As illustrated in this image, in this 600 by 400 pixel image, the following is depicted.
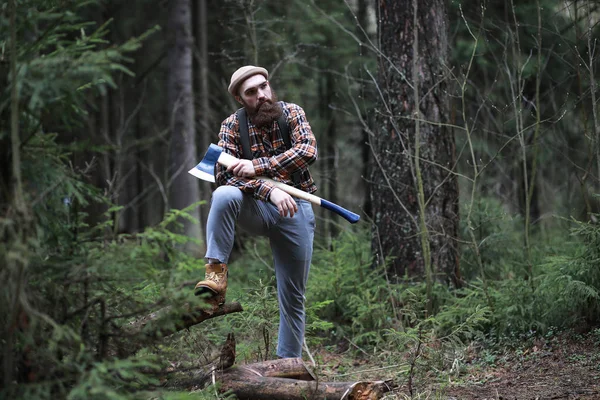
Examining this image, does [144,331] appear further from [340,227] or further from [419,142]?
[340,227]

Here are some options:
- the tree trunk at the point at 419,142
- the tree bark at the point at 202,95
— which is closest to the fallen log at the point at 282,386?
the tree trunk at the point at 419,142

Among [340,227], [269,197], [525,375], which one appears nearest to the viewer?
[269,197]

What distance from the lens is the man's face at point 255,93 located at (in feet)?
16.8

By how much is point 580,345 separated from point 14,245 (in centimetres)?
496

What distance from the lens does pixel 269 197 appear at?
4.88 metres

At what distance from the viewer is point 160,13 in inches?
733

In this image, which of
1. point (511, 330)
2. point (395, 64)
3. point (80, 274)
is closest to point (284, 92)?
point (395, 64)

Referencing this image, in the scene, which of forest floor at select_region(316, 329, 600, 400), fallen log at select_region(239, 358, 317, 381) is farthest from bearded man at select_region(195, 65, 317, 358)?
forest floor at select_region(316, 329, 600, 400)

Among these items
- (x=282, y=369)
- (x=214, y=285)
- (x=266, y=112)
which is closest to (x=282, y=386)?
(x=282, y=369)

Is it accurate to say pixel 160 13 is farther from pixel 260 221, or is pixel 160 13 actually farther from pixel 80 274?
pixel 80 274

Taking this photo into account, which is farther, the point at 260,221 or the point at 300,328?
the point at 300,328

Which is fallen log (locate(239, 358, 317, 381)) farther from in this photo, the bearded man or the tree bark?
the tree bark

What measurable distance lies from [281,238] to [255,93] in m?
1.18

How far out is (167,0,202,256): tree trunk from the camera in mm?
11914
